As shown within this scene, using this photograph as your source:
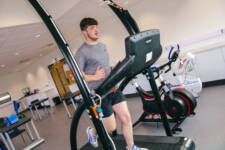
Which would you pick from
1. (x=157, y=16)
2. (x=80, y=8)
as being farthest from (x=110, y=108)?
(x=157, y=16)

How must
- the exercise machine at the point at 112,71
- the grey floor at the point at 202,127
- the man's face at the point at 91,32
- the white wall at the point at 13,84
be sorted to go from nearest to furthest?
the exercise machine at the point at 112,71, the man's face at the point at 91,32, the grey floor at the point at 202,127, the white wall at the point at 13,84

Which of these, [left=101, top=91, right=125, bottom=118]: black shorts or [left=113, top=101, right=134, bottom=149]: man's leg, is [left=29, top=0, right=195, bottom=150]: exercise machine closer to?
[left=101, top=91, right=125, bottom=118]: black shorts

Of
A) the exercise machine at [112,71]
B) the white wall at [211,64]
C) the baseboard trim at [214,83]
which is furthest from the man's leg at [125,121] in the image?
the baseboard trim at [214,83]

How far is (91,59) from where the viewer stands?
189 centimetres

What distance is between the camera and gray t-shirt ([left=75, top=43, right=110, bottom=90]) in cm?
187

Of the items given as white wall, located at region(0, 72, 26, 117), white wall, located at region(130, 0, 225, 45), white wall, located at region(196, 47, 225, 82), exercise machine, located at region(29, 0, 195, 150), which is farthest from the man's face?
white wall, located at region(0, 72, 26, 117)

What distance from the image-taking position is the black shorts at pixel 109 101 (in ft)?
A: 6.28

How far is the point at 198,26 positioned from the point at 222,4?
80 centimetres

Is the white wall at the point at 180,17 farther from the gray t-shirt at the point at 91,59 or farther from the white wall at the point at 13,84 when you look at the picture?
the white wall at the point at 13,84

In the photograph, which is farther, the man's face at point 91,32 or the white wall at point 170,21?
the white wall at point 170,21

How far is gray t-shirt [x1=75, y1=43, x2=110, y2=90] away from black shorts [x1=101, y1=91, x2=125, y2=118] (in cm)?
18

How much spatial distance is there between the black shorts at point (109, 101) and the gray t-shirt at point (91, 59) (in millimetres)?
182

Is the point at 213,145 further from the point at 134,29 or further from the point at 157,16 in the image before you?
the point at 157,16

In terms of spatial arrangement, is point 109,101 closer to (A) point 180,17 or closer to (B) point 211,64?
(B) point 211,64
